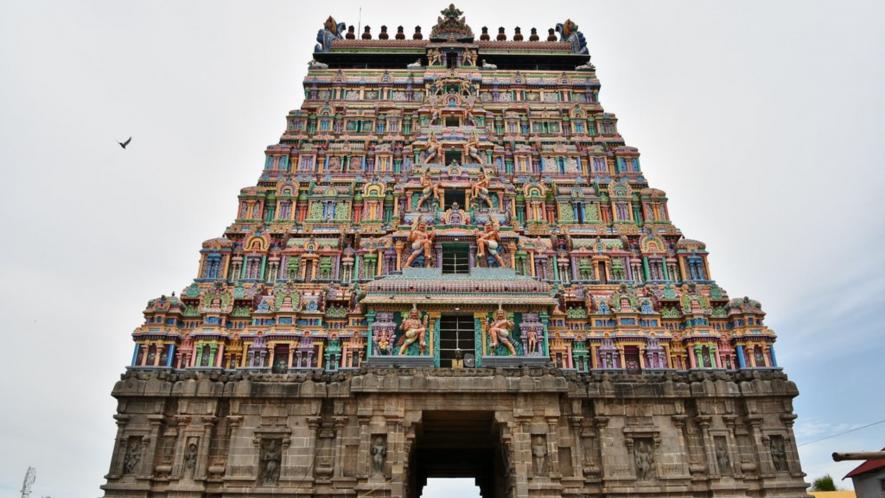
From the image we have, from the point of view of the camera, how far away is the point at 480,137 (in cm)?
3488

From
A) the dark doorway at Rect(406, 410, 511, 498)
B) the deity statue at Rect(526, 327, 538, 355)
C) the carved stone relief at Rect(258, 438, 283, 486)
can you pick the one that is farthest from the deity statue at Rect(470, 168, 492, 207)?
the carved stone relief at Rect(258, 438, 283, 486)

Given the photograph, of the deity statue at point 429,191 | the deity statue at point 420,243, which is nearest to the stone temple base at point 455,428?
the deity statue at point 420,243

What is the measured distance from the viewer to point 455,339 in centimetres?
2558

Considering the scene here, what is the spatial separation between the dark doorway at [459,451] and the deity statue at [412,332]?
2.94 m

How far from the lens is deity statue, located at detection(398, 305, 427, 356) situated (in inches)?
978

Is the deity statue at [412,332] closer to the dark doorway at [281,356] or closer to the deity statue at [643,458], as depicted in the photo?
the dark doorway at [281,356]

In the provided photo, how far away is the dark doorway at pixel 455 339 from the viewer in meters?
25.1

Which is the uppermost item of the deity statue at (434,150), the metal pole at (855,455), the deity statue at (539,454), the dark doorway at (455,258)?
the deity statue at (434,150)

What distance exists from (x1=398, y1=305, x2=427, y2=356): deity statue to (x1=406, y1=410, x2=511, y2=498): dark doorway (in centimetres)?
294

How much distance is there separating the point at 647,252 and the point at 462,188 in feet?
32.1

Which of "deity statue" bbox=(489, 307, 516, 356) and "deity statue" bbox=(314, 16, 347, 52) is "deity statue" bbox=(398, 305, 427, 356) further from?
"deity statue" bbox=(314, 16, 347, 52)

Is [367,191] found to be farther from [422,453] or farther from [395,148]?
[422,453]

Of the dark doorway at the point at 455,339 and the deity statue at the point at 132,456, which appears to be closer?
the deity statue at the point at 132,456

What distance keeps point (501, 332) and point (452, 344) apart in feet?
7.00
